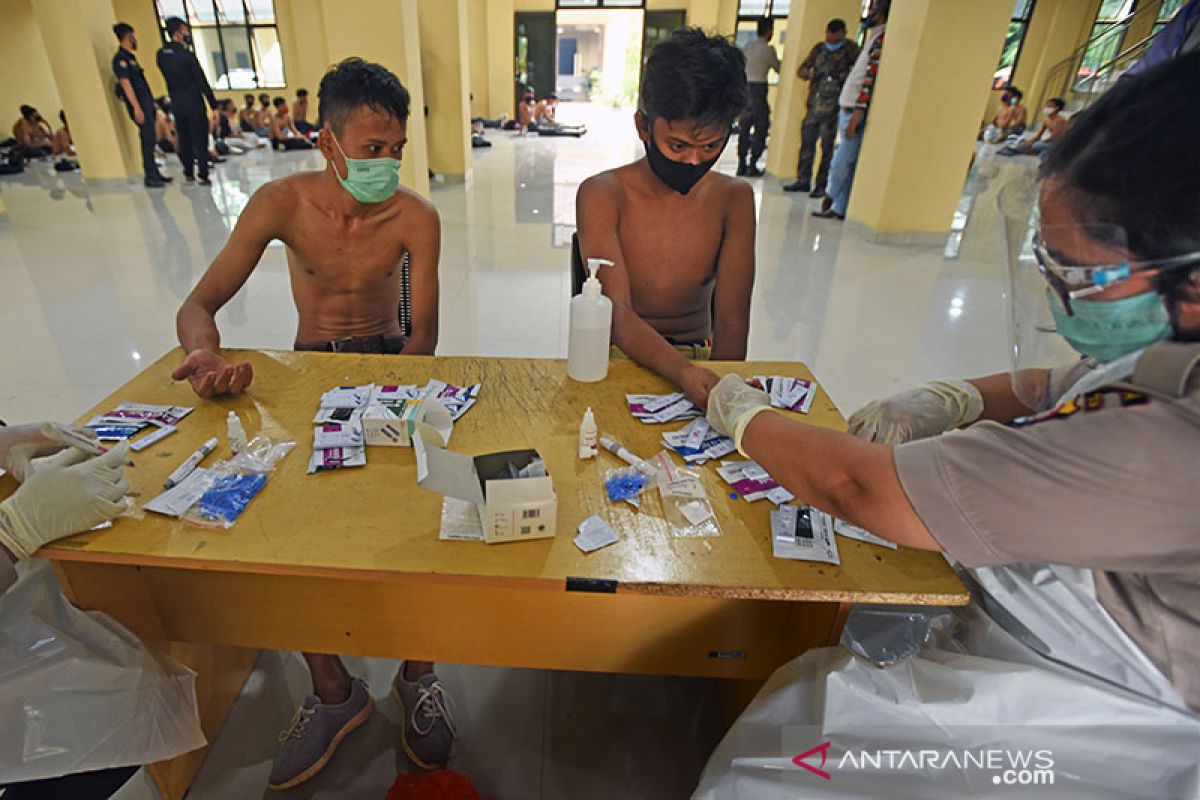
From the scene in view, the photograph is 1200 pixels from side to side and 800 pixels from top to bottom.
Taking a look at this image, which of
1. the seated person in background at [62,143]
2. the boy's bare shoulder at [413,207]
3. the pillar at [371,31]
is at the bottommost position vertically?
the seated person in background at [62,143]

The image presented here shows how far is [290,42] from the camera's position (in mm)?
12398

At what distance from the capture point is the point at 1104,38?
11359 millimetres

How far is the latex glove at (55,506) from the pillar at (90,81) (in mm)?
7726

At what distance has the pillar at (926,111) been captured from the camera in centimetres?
484

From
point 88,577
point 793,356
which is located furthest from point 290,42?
point 88,577

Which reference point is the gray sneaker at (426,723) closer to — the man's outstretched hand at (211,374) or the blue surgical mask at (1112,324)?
the man's outstretched hand at (211,374)

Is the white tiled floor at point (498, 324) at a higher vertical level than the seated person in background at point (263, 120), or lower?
lower

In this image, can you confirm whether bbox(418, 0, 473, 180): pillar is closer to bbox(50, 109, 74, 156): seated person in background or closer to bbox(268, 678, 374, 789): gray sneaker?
bbox(50, 109, 74, 156): seated person in background

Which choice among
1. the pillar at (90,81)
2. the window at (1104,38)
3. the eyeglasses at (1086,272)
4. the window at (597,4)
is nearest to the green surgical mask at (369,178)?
the eyeglasses at (1086,272)

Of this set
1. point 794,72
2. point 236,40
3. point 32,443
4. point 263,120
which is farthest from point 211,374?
point 236,40

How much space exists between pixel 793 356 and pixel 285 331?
2.70m

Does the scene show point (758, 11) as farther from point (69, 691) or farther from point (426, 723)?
point (69, 691)

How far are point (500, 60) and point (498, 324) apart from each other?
1350 cm

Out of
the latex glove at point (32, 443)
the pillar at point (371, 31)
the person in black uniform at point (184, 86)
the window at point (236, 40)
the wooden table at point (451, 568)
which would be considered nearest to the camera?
the wooden table at point (451, 568)
